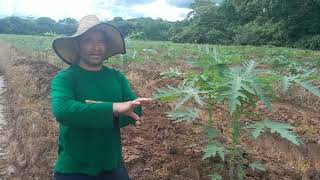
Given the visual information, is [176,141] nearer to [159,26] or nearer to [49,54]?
[49,54]

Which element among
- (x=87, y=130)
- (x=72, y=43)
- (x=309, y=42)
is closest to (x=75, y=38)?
(x=72, y=43)

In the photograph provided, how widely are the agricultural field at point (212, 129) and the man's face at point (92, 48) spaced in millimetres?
477

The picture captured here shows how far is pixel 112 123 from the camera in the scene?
2.59 meters

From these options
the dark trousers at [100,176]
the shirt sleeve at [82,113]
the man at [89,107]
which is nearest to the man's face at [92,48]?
the man at [89,107]

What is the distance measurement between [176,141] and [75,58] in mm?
2353

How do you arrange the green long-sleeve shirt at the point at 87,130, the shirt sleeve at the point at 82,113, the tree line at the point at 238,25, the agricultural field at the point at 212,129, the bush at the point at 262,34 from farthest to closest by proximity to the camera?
the bush at the point at 262,34, the tree line at the point at 238,25, the agricultural field at the point at 212,129, the green long-sleeve shirt at the point at 87,130, the shirt sleeve at the point at 82,113

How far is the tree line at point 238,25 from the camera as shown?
27.4 metres

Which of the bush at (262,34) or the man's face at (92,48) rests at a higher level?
the man's face at (92,48)

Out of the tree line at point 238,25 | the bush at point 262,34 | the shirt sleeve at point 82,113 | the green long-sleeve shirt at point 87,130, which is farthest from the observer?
the bush at point 262,34

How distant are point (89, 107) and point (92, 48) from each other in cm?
50

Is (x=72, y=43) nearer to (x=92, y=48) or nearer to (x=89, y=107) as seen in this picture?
(x=92, y=48)

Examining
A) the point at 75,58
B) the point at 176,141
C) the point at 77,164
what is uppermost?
the point at 75,58

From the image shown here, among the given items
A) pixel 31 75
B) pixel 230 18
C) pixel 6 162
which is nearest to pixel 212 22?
pixel 230 18

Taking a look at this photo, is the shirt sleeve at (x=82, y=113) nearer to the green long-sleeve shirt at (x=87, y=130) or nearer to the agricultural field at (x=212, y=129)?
the green long-sleeve shirt at (x=87, y=130)
